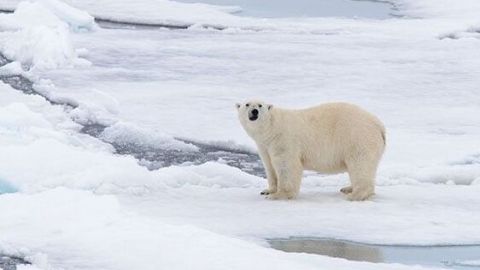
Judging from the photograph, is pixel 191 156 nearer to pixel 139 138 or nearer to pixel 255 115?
pixel 139 138

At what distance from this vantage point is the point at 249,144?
7.09m

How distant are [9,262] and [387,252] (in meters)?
1.69

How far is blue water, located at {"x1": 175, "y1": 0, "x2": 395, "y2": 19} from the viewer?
14.8 meters

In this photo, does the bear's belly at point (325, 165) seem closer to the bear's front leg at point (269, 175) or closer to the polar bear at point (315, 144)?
the polar bear at point (315, 144)

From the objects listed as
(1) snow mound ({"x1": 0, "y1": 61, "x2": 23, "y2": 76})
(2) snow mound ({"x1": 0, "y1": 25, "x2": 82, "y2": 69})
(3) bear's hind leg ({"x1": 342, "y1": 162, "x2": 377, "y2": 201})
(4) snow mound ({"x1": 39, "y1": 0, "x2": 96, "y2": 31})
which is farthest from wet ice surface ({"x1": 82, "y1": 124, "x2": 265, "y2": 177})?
(4) snow mound ({"x1": 39, "y1": 0, "x2": 96, "y2": 31})

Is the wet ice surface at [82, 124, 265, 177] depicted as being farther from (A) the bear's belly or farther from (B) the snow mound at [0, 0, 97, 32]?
(B) the snow mound at [0, 0, 97, 32]

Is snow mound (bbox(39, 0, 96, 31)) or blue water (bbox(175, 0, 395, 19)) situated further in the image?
blue water (bbox(175, 0, 395, 19))

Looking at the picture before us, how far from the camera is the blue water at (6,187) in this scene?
18.2 feet

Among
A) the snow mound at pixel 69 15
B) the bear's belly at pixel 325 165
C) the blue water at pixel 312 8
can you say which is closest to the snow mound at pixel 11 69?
the snow mound at pixel 69 15

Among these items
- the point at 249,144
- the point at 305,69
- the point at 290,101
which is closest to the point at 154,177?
the point at 249,144

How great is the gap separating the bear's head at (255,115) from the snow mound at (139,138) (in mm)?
1450

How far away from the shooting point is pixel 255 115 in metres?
5.55

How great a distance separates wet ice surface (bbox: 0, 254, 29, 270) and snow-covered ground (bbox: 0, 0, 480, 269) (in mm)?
45

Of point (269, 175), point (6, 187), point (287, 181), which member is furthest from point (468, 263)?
point (6, 187)
